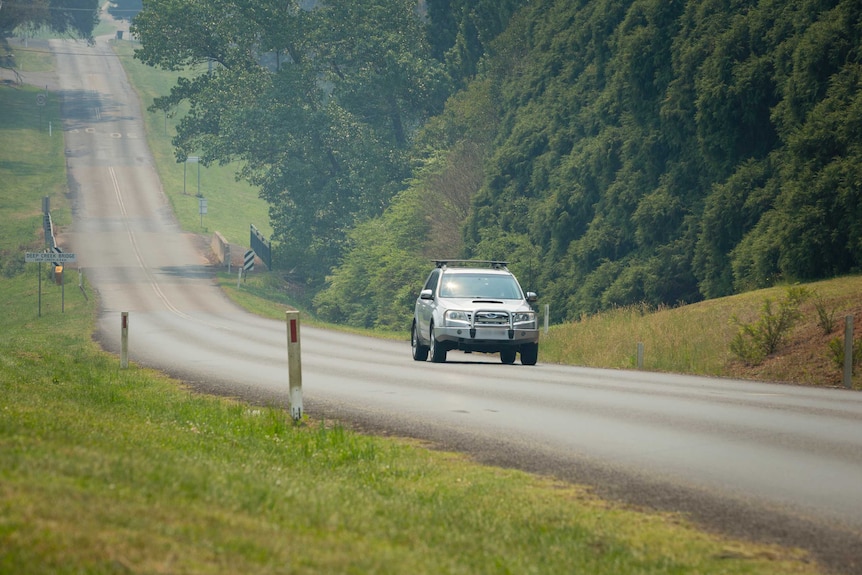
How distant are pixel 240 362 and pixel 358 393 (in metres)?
8.63

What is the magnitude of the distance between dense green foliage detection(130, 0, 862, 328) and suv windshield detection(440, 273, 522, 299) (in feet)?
29.4

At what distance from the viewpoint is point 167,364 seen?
2700 centimetres

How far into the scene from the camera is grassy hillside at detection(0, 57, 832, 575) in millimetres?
6320

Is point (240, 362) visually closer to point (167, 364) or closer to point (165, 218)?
point (167, 364)

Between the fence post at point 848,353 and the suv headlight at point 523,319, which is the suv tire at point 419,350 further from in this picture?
the fence post at point 848,353

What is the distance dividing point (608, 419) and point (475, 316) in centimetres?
978

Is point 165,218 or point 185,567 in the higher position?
point 165,218

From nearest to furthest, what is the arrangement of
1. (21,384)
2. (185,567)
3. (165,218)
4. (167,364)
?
(185,567) < (21,384) < (167,364) < (165,218)

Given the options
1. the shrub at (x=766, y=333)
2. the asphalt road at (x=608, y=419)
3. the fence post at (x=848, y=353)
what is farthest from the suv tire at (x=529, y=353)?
the fence post at (x=848, y=353)

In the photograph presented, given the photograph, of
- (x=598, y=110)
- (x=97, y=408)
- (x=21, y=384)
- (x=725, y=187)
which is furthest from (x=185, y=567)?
(x=598, y=110)

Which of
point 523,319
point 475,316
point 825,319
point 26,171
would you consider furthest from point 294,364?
point 26,171

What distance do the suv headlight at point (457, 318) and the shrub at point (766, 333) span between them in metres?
5.71

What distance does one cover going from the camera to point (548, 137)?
5050 centimetres

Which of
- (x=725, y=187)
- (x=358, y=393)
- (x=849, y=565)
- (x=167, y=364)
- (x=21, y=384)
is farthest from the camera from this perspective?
(x=725, y=187)
